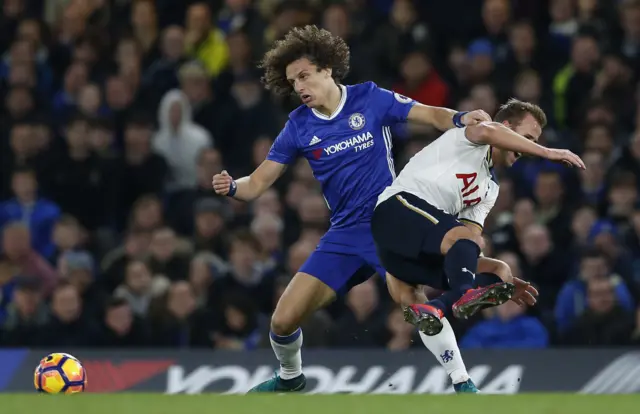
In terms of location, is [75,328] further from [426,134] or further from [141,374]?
[426,134]

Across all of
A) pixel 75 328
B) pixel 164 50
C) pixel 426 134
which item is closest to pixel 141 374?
pixel 75 328

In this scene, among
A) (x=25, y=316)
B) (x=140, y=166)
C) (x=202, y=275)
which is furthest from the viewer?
(x=140, y=166)

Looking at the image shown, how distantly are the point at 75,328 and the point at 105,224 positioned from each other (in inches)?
69.3

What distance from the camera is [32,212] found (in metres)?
13.5

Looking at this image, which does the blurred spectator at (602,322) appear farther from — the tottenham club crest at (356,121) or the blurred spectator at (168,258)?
the blurred spectator at (168,258)

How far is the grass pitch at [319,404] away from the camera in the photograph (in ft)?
21.6

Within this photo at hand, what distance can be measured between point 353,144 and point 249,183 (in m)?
0.67

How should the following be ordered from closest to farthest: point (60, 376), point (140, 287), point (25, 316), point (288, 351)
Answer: point (60, 376)
point (288, 351)
point (25, 316)
point (140, 287)

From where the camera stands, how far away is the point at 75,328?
39.9ft

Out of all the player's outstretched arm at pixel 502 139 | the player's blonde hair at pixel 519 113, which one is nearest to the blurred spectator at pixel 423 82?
the player's blonde hair at pixel 519 113

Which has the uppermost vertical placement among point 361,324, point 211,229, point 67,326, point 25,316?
point 211,229

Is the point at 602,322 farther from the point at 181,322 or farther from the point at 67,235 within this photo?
the point at 67,235

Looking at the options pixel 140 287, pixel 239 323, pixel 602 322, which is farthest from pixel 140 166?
pixel 602 322

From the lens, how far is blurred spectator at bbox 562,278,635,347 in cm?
1118
